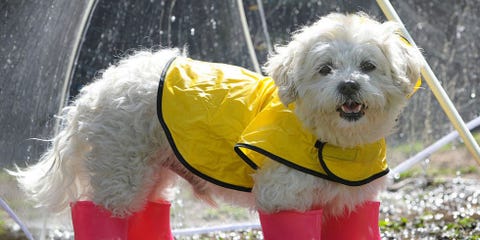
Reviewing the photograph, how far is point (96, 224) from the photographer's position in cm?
485

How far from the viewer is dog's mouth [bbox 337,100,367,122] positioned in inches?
166

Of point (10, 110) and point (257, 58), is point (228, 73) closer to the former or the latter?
point (10, 110)

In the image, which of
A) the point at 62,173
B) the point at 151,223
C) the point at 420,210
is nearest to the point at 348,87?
the point at 151,223

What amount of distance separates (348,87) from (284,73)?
0.39m

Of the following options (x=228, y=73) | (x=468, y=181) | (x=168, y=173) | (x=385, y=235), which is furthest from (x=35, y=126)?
(x=468, y=181)

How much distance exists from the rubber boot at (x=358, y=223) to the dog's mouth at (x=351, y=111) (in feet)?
2.01

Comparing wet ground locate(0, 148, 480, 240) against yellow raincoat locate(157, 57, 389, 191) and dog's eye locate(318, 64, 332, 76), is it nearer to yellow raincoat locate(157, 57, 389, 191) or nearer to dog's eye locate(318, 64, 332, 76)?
yellow raincoat locate(157, 57, 389, 191)

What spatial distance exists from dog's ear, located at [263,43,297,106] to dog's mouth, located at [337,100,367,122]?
0.26 metres

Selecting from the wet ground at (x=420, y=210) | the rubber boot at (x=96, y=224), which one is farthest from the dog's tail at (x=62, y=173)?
the wet ground at (x=420, y=210)

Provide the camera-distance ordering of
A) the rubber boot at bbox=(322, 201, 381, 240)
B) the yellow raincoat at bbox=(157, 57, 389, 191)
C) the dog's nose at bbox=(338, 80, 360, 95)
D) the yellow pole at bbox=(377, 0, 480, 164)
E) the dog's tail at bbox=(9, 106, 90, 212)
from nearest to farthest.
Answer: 1. the dog's nose at bbox=(338, 80, 360, 95)
2. the yellow raincoat at bbox=(157, 57, 389, 191)
3. the rubber boot at bbox=(322, 201, 381, 240)
4. the dog's tail at bbox=(9, 106, 90, 212)
5. the yellow pole at bbox=(377, 0, 480, 164)

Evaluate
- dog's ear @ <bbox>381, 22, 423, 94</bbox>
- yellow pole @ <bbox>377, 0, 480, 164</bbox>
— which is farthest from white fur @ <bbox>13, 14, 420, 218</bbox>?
yellow pole @ <bbox>377, 0, 480, 164</bbox>

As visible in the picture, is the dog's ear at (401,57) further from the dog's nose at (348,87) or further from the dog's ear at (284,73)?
the dog's ear at (284,73)

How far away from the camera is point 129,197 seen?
486 centimetres

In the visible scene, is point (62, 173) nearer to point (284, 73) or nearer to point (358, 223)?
point (284, 73)
